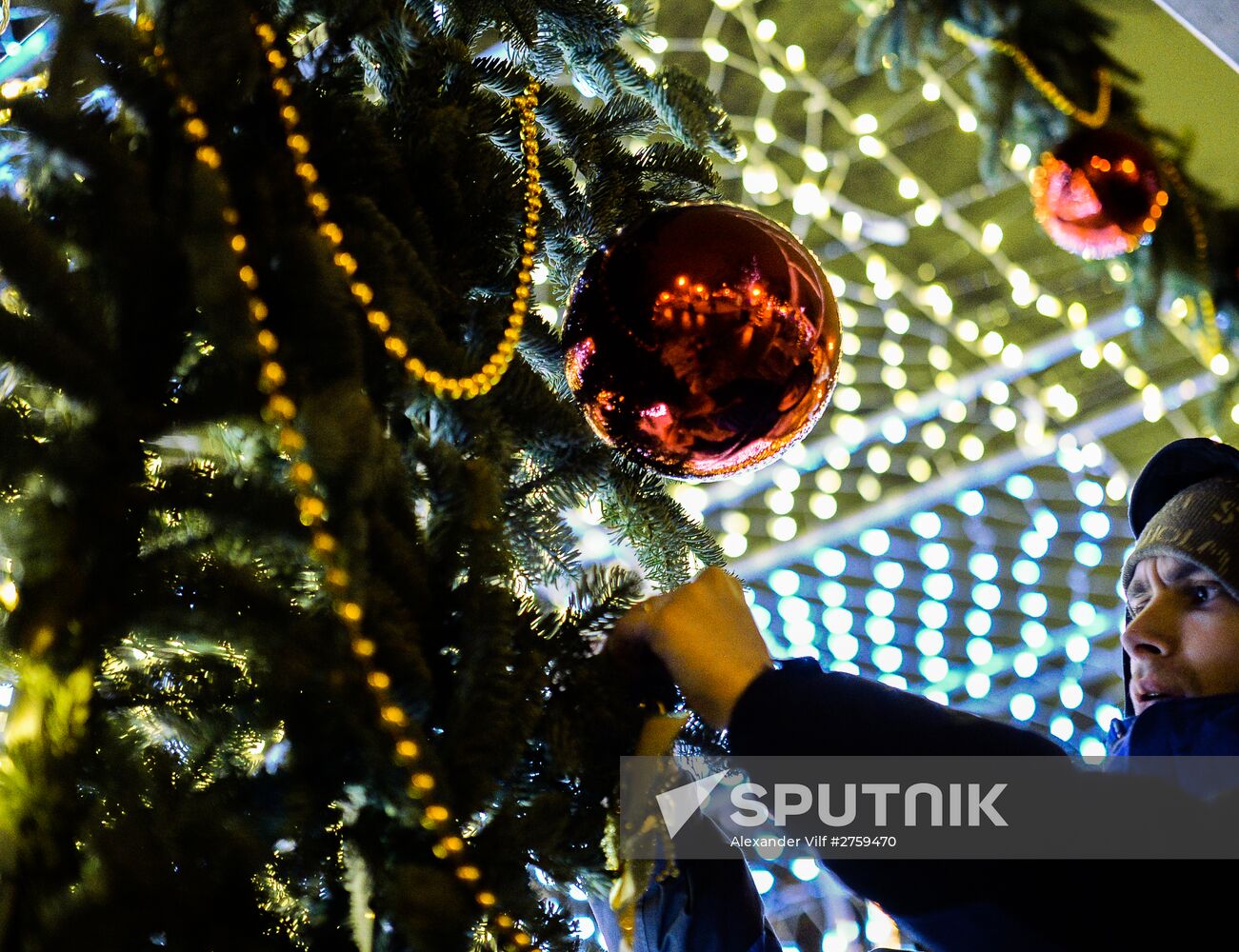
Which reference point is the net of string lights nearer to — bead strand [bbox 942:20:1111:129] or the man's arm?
bead strand [bbox 942:20:1111:129]

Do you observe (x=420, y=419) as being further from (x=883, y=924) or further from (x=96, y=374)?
(x=883, y=924)

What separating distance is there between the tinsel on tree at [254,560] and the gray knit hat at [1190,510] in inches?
23.8

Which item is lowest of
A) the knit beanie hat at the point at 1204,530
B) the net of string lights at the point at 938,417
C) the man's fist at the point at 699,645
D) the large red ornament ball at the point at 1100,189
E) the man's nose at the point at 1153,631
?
the net of string lights at the point at 938,417

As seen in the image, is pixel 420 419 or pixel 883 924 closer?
pixel 420 419

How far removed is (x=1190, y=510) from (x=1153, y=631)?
0.12 m

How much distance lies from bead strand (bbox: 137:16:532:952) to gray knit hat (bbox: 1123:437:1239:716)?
0.74 metres

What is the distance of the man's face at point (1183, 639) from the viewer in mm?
1010

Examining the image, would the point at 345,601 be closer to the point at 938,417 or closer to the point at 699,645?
the point at 699,645

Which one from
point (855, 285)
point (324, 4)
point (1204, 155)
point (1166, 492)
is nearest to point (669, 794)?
point (324, 4)

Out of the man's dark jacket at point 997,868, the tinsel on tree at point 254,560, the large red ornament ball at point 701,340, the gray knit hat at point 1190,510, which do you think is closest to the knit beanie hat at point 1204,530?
the gray knit hat at point 1190,510

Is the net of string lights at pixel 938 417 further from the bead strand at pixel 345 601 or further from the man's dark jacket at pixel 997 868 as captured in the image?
the bead strand at pixel 345 601

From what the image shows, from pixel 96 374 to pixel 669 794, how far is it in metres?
0.43

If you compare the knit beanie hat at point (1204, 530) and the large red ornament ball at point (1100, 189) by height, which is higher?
the knit beanie hat at point (1204, 530)

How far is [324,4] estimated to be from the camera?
0.79 metres
